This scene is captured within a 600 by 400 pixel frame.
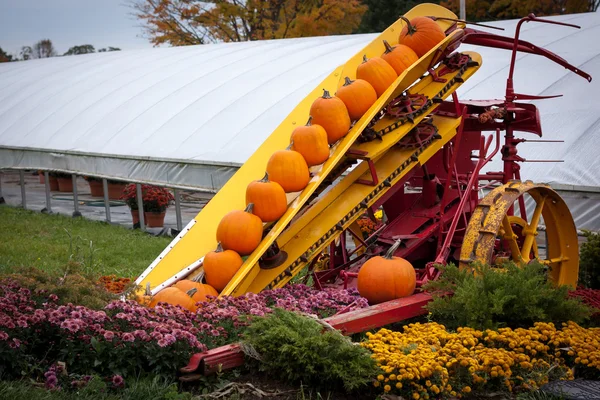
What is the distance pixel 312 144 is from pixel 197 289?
1363mm

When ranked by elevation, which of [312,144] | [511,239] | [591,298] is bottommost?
[591,298]

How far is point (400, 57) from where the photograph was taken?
6422mm

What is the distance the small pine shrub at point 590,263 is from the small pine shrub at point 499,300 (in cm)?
231

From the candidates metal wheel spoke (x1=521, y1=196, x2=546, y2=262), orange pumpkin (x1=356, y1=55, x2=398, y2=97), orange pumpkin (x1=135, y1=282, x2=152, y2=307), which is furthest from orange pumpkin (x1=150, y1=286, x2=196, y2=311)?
metal wheel spoke (x1=521, y1=196, x2=546, y2=262)

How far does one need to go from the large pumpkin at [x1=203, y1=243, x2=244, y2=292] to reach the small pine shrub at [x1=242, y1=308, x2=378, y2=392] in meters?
1.02

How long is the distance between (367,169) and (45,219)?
35.8 ft

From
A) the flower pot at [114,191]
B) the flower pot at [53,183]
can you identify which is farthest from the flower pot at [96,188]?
the flower pot at [53,183]

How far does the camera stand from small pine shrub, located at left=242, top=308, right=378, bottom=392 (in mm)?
4297

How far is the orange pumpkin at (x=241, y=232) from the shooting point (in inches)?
217

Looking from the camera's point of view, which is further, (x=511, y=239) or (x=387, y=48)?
(x=387, y=48)

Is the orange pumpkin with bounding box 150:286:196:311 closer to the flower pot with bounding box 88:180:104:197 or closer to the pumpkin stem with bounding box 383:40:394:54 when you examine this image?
the pumpkin stem with bounding box 383:40:394:54

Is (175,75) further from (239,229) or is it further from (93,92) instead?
(239,229)

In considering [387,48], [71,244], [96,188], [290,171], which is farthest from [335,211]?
[96,188]

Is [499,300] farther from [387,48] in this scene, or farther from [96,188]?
[96,188]
